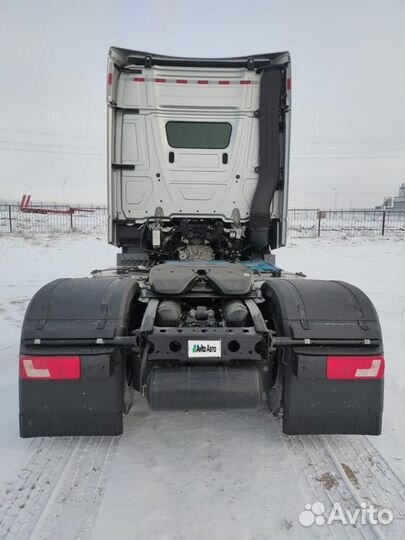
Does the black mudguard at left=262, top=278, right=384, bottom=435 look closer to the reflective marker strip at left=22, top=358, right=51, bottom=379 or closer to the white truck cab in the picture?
the reflective marker strip at left=22, top=358, right=51, bottom=379

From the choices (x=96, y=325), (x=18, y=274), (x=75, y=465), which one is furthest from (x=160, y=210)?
(x=18, y=274)

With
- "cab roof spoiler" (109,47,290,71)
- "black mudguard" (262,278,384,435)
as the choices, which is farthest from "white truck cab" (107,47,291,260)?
"black mudguard" (262,278,384,435)

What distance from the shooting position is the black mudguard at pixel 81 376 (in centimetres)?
260

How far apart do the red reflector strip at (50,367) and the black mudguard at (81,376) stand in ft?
0.09

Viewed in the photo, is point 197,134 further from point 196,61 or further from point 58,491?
point 58,491

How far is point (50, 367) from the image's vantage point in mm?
2594

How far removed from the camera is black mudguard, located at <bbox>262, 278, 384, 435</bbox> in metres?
2.63

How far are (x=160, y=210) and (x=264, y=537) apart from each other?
4.18 m

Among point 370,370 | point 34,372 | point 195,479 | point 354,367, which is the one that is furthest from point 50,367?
Answer: point 370,370

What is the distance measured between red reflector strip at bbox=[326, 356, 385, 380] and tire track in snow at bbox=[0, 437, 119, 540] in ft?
5.27

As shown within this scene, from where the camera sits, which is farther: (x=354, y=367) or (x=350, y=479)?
(x=354, y=367)

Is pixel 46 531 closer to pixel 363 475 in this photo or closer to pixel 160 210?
pixel 363 475

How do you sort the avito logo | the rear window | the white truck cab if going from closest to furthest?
the avito logo, the white truck cab, the rear window

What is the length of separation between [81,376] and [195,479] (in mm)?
970
